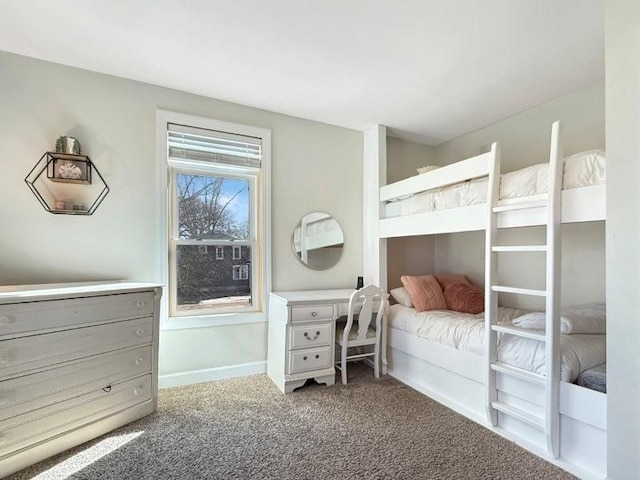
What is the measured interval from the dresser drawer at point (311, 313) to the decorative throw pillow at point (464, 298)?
122 centimetres

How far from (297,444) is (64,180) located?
7.70 ft

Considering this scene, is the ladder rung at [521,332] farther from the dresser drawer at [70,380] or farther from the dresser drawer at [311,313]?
the dresser drawer at [70,380]

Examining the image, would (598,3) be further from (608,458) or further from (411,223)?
(608,458)

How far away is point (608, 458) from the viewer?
1.49 m

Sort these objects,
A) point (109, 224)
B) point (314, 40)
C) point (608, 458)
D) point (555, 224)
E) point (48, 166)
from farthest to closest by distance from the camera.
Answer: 1. point (109, 224)
2. point (48, 166)
3. point (314, 40)
4. point (555, 224)
5. point (608, 458)

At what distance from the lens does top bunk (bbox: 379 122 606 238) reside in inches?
68.7

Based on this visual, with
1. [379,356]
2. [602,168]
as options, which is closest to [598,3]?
[602,168]

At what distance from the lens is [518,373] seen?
6.36 feet

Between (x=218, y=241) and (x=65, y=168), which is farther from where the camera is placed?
(x=218, y=241)

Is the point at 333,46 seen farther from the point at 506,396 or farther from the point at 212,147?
the point at 506,396

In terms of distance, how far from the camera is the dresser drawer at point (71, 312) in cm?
166

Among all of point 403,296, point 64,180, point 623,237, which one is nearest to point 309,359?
point 403,296

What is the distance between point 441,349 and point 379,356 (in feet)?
2.16

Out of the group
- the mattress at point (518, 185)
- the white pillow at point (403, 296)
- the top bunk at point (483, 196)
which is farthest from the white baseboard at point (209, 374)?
the mattress at point (518, 185)
